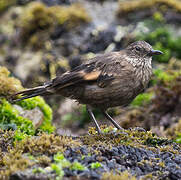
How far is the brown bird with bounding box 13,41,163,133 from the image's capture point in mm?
5816

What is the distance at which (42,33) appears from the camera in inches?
473

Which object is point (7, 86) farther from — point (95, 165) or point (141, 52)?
point (95, 165)

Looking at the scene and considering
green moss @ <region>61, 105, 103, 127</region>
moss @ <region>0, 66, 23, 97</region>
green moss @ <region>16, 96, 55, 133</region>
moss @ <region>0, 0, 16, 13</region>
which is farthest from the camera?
moss @ <region>0, 0, 16, 13</region>

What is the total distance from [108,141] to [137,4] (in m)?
8.34

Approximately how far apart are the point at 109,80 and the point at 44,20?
22.9 feet

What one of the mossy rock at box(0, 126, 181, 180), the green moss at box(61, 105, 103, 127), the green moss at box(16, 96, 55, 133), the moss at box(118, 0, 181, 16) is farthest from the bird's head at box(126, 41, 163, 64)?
the moss at box(118, 0, 181, 16)

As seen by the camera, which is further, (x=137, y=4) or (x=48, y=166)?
(x=137, y=4)

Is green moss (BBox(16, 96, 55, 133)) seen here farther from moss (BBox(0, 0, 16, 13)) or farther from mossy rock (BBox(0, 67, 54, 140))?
moss (BBox(0, 0, 16, 13))

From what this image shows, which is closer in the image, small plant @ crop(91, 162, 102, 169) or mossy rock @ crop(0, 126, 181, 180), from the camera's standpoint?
mossy rock @ crop(0, 126, 181, 180)

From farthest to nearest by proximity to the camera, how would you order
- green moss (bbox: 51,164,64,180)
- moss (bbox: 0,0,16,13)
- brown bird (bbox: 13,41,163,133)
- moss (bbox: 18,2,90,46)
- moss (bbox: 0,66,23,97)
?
moss (bbox: 0,0,16,13), moss (bbox: 18,2,90,46), moss (bbox: 0,66,23,97), brown bird (bbox: 13,41,163,133), green moss (bbox: 51,164,64,180)

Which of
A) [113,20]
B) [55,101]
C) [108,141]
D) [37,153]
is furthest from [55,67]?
[37,153]

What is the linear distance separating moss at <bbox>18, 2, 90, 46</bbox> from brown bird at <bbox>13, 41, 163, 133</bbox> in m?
6.05

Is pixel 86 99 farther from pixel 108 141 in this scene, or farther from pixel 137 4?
pixel 137 4

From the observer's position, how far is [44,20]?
39.6 feet
